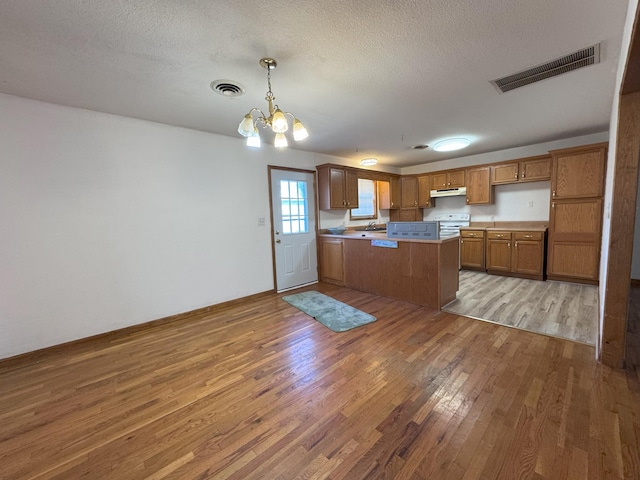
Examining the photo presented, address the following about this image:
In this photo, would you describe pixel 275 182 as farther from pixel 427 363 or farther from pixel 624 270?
pixel 624 270

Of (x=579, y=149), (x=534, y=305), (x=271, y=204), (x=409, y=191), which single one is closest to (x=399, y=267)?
(x=534, y=305)

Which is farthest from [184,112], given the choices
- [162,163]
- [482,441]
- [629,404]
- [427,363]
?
[629,404]

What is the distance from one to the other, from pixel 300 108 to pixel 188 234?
2.08 metres

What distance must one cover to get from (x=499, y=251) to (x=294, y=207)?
3784mm

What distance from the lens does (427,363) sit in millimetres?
2158

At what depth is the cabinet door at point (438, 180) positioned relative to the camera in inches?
221

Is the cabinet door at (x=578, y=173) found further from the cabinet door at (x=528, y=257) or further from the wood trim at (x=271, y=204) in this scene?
the wood trim at (x=271, y=204)

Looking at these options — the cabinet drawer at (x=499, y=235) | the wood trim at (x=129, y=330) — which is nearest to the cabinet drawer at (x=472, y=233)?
the cabinet drawer at (x=499, y=235)

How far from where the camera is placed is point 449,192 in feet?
18.0

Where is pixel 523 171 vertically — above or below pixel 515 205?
above

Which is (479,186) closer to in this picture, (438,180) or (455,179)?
(455,179)

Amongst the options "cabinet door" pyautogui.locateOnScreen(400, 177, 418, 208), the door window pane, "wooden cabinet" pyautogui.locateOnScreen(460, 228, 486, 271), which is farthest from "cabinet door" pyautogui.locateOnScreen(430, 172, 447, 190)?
the door window pane

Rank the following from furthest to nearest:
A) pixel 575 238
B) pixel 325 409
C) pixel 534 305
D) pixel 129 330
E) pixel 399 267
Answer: pixel 575 238 → pixel 399 267 → pixel 534 305 → pixel 129 330 → pixel 325 409

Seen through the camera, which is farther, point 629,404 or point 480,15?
point 629,404
